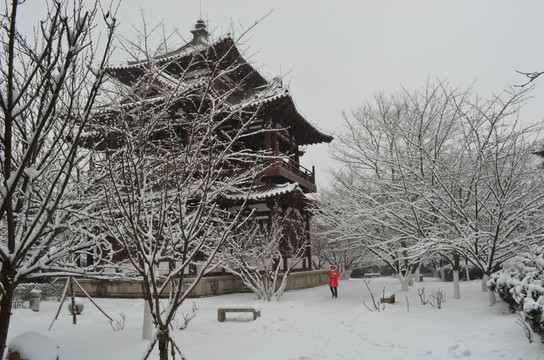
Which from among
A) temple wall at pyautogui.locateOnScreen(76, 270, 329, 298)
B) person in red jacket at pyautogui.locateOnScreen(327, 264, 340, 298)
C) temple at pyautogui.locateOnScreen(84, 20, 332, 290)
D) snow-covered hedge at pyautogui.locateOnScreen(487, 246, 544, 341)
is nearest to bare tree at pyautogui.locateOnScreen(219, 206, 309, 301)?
temple at pyautogui.locateOnScreen(84, 20, 332, 290)

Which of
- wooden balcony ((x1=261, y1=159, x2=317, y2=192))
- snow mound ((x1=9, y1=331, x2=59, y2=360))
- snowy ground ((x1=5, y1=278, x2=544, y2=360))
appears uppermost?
wooden balcony ((x1=261, y1=159, x2=317, y2=192))

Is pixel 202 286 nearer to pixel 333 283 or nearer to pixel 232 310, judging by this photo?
pixel 333 283

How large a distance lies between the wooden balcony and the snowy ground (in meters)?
5.87

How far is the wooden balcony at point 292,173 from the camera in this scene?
15.8 metres

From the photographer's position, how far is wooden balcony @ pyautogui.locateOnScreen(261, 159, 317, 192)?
620 inches

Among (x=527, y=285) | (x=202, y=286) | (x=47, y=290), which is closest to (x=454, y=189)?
(x=527, y=285)

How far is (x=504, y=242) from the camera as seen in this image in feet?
30.6

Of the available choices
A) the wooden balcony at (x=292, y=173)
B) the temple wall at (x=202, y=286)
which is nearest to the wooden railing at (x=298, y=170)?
the wooden balcony at (x=292, y=173)

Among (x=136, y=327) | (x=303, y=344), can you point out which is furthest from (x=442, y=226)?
(x=136, y=327)

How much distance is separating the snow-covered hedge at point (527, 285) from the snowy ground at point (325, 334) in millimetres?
424

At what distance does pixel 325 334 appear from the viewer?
7914mm

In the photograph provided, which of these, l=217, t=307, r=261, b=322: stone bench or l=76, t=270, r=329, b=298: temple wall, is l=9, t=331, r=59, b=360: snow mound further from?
l=76, t=270, r=329, b=298: temple wall

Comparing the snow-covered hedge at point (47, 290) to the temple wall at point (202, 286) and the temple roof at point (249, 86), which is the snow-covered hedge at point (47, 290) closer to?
the temple wall at point (202, 286)

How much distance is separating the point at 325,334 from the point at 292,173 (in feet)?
33.1
